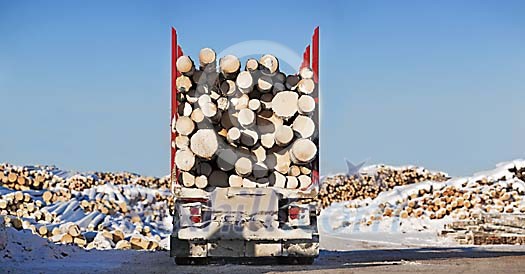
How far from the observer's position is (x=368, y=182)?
115 feet

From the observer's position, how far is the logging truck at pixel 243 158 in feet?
36.7

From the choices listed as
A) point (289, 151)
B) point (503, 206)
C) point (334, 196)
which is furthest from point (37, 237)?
point (334, 196)

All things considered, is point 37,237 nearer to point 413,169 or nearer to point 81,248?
point 81,248

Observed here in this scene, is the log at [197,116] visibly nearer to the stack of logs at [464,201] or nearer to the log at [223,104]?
the log at [223,104]

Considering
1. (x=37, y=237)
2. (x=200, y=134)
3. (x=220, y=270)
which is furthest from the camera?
(x=37, y=237)

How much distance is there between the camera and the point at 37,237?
1323 centimetres

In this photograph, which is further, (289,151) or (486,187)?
(486,187)

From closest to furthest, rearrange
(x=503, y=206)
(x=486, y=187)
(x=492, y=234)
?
(x=492, y=234) → (x=503, y=206) → (x=486, y=187)

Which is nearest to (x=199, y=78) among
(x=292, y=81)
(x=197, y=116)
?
(x=197, y=116)

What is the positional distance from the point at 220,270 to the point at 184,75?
3.03 m

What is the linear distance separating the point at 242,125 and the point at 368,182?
24.0 metres

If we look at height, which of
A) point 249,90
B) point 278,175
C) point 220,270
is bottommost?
point 220,270

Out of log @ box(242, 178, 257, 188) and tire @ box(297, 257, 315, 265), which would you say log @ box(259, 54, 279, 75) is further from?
tire @ box(297, 257, 315, 265)

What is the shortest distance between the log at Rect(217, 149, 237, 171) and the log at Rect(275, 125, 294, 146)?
690 mm
